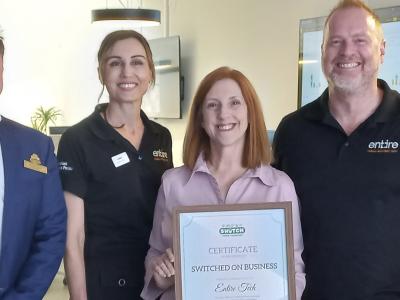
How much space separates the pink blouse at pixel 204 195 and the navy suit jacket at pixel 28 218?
329mm

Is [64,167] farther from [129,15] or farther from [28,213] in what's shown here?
[129,15]

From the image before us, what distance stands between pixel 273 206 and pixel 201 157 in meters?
0.37

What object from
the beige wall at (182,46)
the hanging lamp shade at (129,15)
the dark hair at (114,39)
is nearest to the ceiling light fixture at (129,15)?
the hanging lamp shade at (129,15)

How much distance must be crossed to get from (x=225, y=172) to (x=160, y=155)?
40cm

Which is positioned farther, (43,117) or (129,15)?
(43,117)

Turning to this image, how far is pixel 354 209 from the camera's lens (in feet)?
6.40

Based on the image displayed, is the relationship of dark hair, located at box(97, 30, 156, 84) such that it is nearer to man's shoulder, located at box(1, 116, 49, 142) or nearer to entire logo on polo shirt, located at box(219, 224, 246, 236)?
man's shoulder, located at box(1, 116, 49, 142)

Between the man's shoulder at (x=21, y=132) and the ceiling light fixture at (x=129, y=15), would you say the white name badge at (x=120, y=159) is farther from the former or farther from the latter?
the ceiling light fixture at (x=129, y=15)

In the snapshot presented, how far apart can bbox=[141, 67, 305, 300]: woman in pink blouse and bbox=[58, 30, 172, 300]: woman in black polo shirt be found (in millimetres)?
155

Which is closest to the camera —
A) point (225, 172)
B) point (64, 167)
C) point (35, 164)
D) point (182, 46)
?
point (35, 164)

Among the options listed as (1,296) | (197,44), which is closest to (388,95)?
(1,296)

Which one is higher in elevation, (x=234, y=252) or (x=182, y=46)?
(x=182, y=46)

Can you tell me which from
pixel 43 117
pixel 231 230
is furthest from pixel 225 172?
pixel 43 117

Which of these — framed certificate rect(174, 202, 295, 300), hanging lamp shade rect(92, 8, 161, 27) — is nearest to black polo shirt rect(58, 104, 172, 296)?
framed certificate rect(174, 202, 295, 300)
